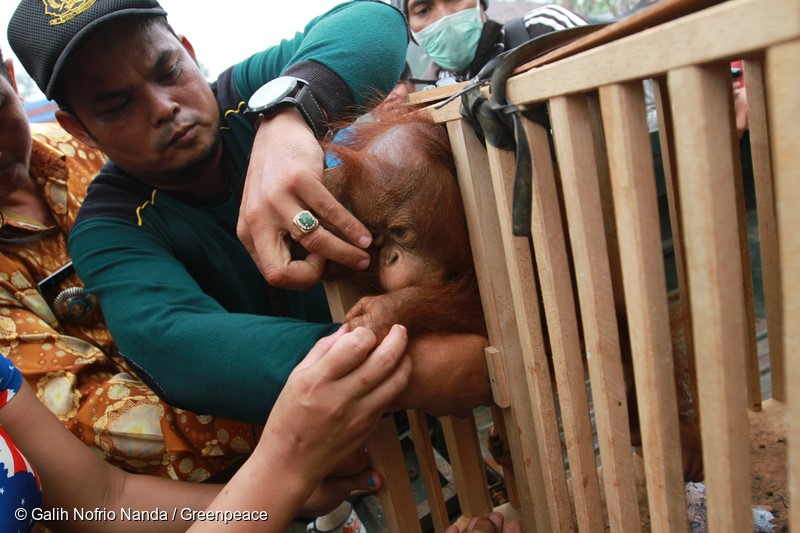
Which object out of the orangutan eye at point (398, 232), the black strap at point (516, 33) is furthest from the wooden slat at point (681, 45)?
the black strap at point (516, 33)

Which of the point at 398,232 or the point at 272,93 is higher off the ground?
the point at 272,93

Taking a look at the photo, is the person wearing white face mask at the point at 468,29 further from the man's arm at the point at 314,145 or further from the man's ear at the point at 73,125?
the man's ear at the point at 73,125

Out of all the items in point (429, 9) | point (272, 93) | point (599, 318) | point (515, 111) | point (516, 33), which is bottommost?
point (599, 318)

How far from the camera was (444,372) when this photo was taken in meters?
0.84

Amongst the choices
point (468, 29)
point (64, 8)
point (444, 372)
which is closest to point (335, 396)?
point (444, 372)

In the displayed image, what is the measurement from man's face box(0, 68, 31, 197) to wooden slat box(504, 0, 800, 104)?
137 cm

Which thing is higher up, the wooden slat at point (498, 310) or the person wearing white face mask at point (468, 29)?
the person wearing white face mask at point (468, 29)

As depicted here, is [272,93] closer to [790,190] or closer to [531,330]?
[531,330]

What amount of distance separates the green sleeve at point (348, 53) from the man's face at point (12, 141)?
0.57 meters

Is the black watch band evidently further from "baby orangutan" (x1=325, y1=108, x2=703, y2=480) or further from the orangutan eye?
the orangutan eye

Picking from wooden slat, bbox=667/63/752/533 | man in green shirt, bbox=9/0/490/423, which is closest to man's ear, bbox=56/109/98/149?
man in green shirt, bbox=9/0/490/423

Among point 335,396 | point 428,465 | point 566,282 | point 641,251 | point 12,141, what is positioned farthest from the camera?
point 12,141

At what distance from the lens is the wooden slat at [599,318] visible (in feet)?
1.72

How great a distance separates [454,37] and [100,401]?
1.80 meters
